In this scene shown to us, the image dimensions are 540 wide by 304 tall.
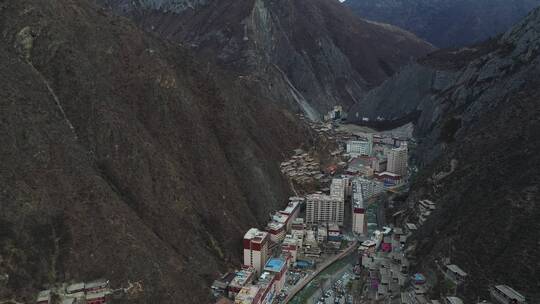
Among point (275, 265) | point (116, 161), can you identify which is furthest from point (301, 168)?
point (116, 161)

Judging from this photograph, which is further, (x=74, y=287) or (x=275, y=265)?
(x=275, y=265)

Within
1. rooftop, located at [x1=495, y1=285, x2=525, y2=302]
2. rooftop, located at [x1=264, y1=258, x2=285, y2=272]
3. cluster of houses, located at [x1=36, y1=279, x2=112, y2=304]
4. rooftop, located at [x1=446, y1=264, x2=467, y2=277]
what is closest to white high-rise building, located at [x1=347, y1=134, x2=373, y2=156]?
rooftop, located at [x1=264, y1=258, x2=285, y2=272]

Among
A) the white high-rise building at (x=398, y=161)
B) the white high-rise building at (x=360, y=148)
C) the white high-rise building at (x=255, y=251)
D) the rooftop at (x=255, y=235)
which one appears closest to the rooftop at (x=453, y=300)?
the white high-rise building at (x=255, y=251)

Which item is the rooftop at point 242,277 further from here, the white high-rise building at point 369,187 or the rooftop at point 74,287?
the white high-rise building at point 369,187

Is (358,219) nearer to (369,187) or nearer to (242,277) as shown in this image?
(369,187)

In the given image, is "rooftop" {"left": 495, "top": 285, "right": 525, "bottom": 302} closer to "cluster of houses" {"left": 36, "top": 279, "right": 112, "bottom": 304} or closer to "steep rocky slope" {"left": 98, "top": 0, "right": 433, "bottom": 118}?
"cluster of houses" {"left": 36, "top": 279, "right": 112, "bottom": 304}

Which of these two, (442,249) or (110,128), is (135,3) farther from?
(442,249)

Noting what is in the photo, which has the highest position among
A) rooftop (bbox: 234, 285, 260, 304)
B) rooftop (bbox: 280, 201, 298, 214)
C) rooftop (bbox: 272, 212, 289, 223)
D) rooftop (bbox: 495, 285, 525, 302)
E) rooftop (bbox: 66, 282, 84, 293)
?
rooftop (bbox: 66, 282, 84, 293)
